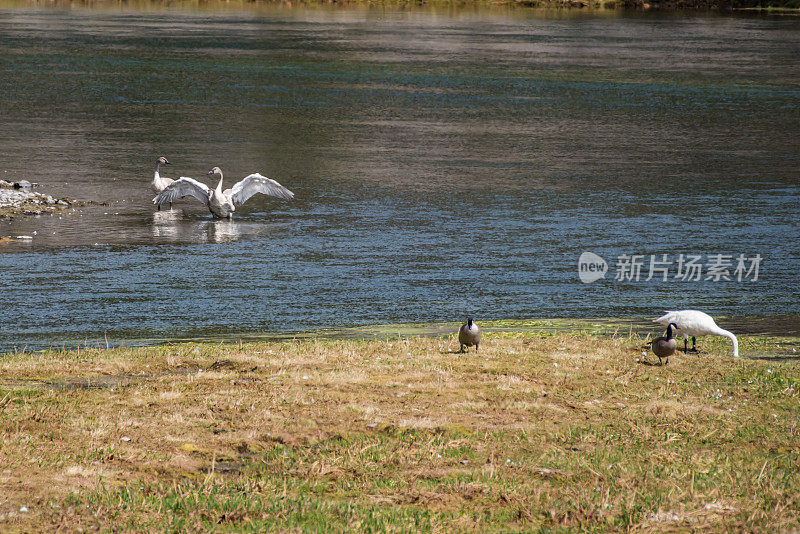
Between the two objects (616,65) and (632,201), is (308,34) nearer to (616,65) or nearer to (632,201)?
(616,65)

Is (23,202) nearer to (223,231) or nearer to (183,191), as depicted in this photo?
(183,191)

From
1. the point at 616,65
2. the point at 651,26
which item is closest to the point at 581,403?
the point at 616,65

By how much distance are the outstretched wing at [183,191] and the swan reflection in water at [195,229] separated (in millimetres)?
404

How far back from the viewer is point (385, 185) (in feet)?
103

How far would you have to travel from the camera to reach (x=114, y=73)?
205ft

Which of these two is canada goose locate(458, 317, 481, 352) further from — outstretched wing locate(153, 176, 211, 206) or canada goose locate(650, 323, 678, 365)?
outstretched wing locate(153, 176, 211, 206)

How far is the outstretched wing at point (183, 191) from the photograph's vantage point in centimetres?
2719

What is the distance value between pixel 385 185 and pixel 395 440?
2130 cm

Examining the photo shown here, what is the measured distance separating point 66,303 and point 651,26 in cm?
11370

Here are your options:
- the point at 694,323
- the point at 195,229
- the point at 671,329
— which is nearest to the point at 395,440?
the point at 671,329

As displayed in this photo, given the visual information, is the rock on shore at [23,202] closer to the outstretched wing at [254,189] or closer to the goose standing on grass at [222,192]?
the goose standing on grass at [222,192]

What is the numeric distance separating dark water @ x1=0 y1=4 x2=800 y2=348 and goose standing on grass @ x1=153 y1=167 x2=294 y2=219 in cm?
40

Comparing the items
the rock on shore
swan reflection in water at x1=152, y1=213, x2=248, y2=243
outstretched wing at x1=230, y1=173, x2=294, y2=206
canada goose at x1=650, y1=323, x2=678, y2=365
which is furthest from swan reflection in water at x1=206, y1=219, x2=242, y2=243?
canada goose at x1=650, y1=323, x2=678, y2=365

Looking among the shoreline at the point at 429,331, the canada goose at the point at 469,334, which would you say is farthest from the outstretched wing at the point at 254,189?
the canada goose at the point at 469,334
